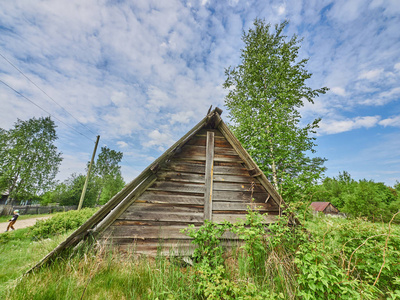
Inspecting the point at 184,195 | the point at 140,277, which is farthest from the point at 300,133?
the point at 140,277

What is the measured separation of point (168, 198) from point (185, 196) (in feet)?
1.58

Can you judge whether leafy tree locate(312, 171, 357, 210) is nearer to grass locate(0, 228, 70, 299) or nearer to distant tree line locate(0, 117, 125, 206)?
grass locate(0, 228, 70, 299)

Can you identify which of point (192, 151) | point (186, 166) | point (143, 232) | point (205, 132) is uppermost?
point (205, 132)

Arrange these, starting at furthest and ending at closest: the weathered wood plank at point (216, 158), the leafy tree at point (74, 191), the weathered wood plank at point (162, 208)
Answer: the leafy tree at point (74, 191) < the weathered wood plank at point (216, 158) < the weathered wood plank at point (162, 208)

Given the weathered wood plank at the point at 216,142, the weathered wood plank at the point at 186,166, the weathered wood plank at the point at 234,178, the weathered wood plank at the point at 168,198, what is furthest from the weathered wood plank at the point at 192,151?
the weathered wood plank at the point at 168,198

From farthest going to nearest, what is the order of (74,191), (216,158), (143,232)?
1. (74,191)
2. (216,158)
3. (143,232)

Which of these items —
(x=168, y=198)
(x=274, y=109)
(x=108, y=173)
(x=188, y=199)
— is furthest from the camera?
(x=108, y=173)

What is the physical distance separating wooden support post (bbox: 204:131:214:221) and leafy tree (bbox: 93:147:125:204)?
39003mm

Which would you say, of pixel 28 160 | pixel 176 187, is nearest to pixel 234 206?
pixel 176 187

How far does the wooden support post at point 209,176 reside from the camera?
4276 millimetres

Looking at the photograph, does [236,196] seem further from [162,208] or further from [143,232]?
[143,232]

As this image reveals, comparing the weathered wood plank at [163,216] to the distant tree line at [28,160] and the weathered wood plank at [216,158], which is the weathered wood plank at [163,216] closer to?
the weathered wood plank at [216,158]

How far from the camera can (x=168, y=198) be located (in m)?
4.20

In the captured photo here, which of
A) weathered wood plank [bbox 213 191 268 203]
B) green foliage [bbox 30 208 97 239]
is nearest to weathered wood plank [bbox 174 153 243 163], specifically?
weathered wood plank [bbox 213 191 268 203]
